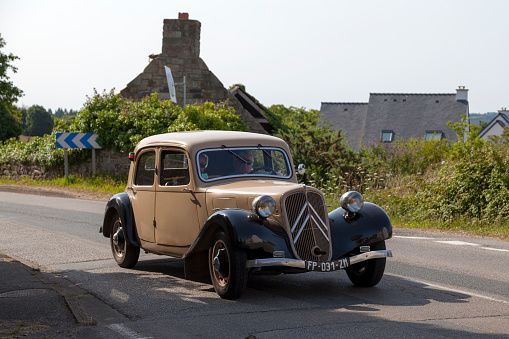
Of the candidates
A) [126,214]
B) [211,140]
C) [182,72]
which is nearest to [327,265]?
[211,140]

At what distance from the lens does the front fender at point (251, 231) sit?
6922mm

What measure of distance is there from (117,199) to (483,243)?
6.92 m

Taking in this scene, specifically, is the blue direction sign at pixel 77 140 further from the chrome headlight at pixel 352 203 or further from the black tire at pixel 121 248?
the chrome headlight at pixel 352 203

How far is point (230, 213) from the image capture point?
7.21m

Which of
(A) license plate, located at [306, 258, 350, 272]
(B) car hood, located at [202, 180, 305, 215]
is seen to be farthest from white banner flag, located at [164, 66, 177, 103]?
(A) license plate, located at [306, 258, 350, 272]

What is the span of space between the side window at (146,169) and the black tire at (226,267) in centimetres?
206

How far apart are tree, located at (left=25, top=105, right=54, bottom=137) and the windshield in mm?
134638

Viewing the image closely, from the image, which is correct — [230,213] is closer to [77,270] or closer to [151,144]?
[151,144]

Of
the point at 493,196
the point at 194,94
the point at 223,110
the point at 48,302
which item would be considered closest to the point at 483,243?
the point at 493,196

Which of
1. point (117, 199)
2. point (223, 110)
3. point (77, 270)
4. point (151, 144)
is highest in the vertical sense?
point (223, 110)

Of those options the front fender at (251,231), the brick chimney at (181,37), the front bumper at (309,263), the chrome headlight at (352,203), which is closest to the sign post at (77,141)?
the brick chimney at (181,37)

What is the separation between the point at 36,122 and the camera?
5468 inches

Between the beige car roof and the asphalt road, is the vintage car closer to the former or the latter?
the beige car roof

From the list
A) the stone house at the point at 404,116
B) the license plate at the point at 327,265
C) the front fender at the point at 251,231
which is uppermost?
the stone house at the point at 404,116
